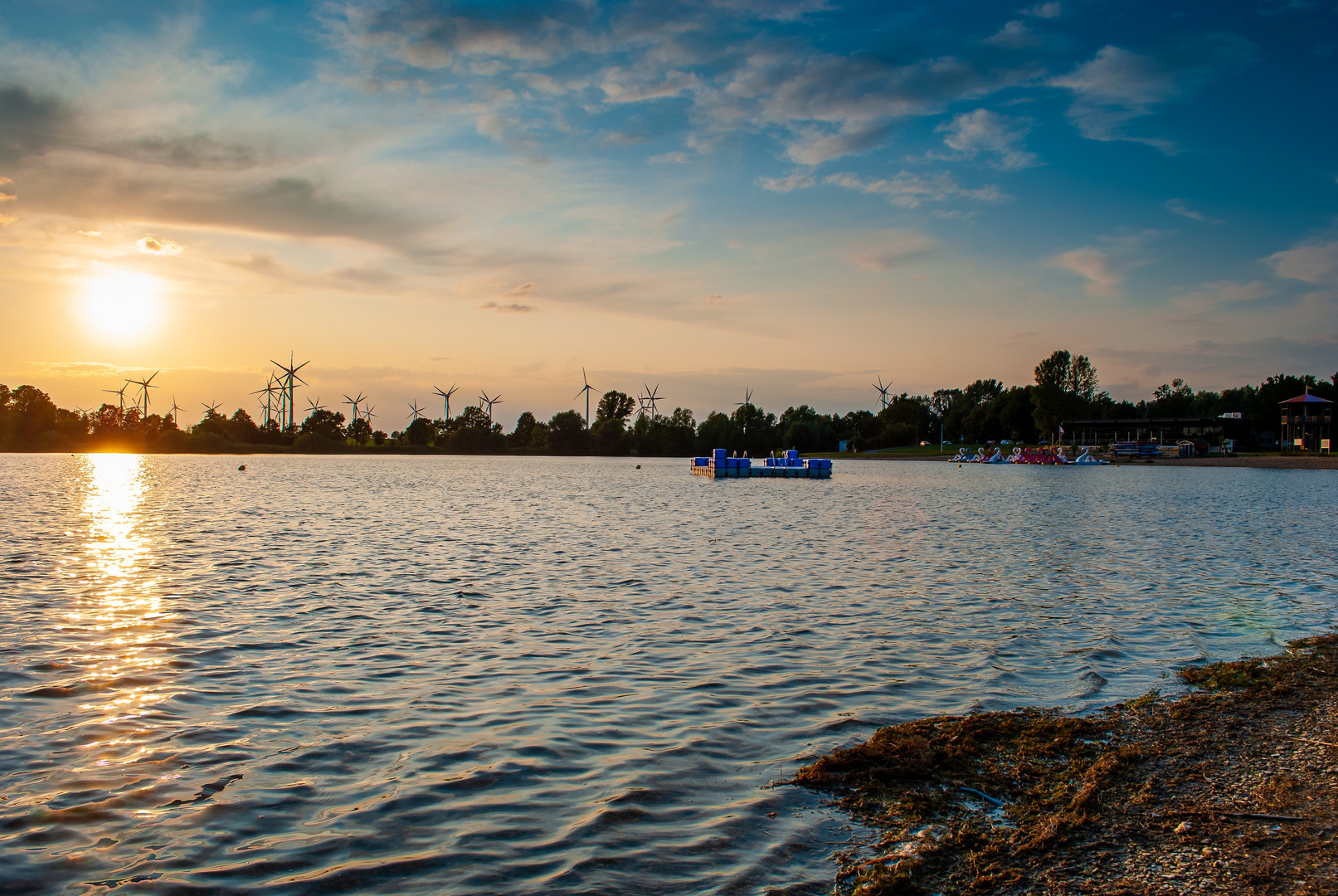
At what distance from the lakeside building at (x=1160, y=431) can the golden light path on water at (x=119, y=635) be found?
168629 millimetres

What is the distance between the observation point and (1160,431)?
158375mm

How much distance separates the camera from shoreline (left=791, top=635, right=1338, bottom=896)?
5.64 m

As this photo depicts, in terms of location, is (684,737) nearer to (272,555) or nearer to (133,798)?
(133,798)

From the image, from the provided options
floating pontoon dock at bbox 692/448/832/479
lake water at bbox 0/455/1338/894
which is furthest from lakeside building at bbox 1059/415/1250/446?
lake water at bbox 0/455/1338/894

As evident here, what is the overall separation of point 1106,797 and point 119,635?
14641 mm

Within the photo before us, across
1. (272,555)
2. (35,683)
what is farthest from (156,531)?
(35,683)

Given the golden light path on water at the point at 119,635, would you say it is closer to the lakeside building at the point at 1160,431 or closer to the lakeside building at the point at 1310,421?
the lakeside building at the point at 1310,421

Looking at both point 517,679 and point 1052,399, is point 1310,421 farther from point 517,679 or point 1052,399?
point 517,679

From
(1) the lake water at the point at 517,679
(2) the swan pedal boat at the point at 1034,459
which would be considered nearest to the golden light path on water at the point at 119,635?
(1) the lake water at the point at 517,679

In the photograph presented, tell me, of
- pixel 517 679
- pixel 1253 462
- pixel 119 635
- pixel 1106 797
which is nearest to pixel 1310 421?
pixel 1253 462

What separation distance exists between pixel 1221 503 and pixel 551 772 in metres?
55.4

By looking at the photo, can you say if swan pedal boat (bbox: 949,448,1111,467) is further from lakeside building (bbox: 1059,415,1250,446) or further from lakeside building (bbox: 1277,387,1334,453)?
lakeside building (bbox: 1277,387,1334,453)

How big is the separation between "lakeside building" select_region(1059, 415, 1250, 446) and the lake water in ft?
Result: 471

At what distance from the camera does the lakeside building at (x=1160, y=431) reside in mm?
151375
